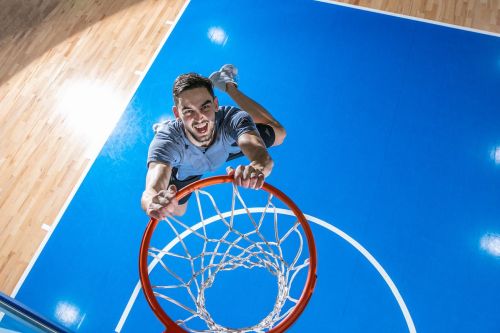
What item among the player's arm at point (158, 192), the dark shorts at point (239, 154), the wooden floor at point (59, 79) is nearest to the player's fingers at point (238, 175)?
the player's arm at point (158, 192)

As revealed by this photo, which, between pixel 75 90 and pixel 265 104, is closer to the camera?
pixel 265 104

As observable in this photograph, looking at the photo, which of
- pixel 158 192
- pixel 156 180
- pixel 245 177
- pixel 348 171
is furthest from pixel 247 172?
pixel 348 171

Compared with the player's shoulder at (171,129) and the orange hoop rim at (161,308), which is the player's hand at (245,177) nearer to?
the orange hoop rim at (161,308)

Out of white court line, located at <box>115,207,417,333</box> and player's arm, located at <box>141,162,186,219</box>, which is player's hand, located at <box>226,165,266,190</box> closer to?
player's arm, located at <box>141,162,186,219</box>

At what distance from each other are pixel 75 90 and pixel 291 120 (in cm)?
254

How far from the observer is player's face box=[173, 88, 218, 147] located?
3611 mm

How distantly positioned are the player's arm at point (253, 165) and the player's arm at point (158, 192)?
0.41m

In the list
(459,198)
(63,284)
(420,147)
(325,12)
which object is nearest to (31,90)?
(63,284)

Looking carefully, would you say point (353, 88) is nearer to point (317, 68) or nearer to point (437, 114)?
point (317, 68)

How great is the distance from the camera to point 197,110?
360 cm

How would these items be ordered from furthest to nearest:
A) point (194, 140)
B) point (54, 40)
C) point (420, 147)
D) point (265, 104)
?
point (54, 40), point (265, 104), point (420, 147), point (194, 140)

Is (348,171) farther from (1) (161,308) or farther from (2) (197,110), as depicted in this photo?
(1) (161,308)

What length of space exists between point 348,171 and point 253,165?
151 cm

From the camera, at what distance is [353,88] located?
16.6ft
